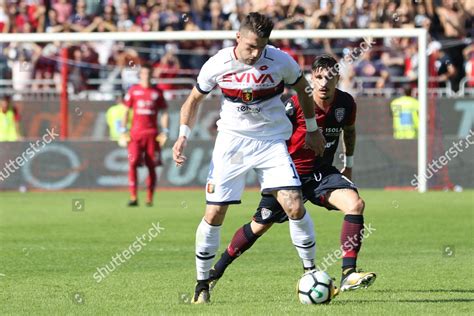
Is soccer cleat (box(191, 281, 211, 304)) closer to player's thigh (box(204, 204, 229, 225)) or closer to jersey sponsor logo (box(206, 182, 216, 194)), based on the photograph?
player's thigh (box(204, 204, 229, 225))

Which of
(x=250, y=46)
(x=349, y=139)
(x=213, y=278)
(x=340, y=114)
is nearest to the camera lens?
(x=250, y=46)

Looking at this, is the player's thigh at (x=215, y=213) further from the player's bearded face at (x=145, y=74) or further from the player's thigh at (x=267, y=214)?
the player's bearded face at (x=145, y=74)

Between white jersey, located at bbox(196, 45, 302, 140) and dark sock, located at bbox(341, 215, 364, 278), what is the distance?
3.66 ft

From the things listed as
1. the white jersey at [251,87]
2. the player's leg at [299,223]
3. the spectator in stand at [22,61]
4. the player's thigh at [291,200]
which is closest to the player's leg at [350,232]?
the player's leg at [299,223]

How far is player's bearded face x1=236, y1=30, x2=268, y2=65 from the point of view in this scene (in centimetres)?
802

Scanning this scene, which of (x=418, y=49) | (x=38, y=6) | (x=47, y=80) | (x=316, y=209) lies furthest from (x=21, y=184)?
(x=418, y=49)

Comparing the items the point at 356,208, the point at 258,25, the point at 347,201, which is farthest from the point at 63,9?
the point at 258,25

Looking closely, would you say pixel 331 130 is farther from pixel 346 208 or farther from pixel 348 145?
pixel 346 208

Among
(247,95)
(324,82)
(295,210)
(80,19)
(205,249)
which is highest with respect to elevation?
(247,95)

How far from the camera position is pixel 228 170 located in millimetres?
8422

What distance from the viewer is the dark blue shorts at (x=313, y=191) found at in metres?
9.34

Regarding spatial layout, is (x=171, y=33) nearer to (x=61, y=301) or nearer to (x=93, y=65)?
(x=93, y=65)

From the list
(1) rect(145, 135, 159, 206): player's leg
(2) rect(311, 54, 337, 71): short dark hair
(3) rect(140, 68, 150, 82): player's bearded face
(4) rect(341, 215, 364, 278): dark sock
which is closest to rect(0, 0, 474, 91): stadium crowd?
(1) rect(145, 135, 159, 206): player's leg

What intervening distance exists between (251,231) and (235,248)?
231 mm
